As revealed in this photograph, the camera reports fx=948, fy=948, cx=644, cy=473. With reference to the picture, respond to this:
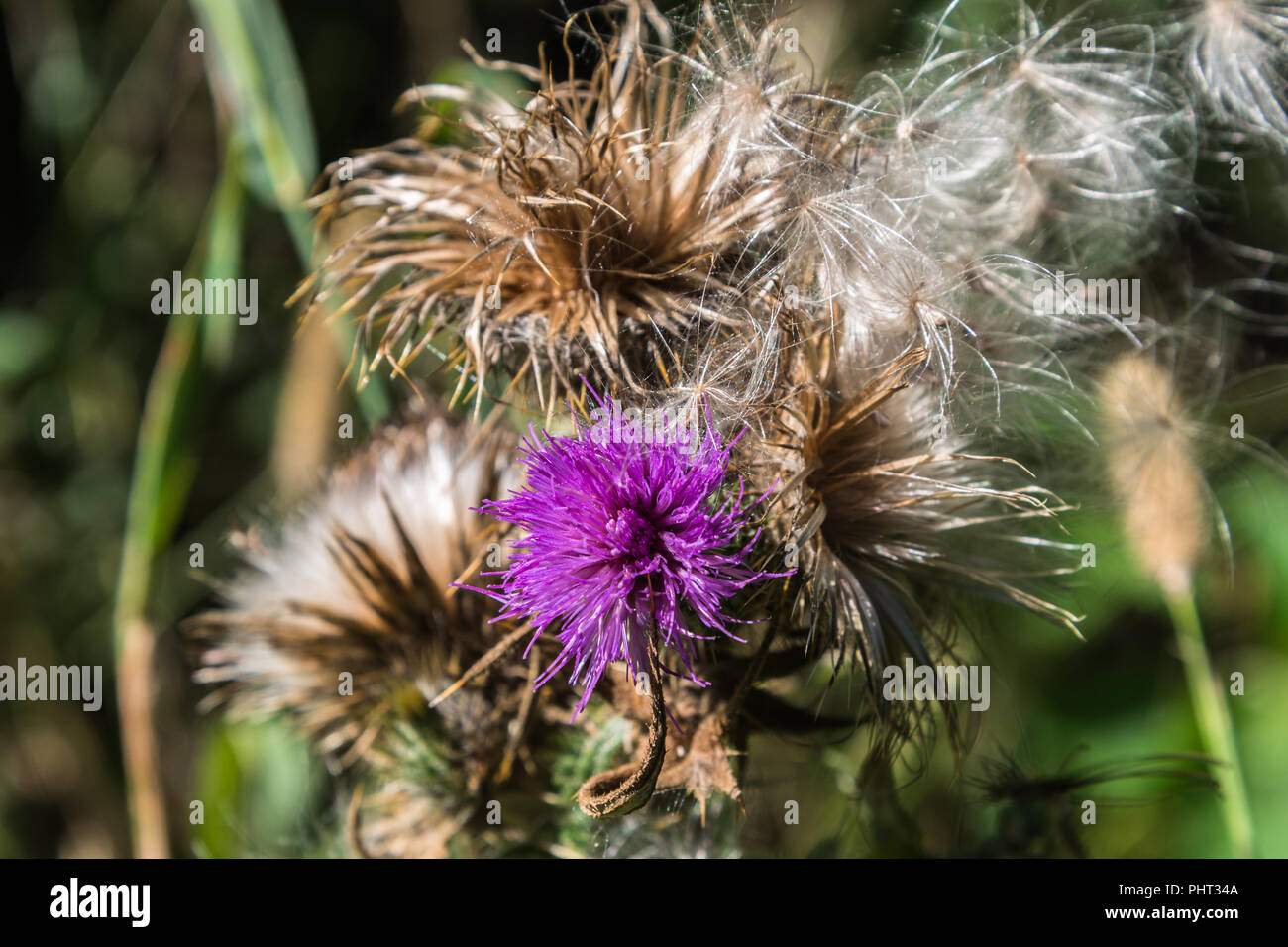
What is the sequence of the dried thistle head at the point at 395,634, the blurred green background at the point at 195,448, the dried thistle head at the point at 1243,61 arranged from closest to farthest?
the dried thistle head at the point at 395,634, the dried thistle head at the point at 1243,61, the blurred green background at the point at 195,448

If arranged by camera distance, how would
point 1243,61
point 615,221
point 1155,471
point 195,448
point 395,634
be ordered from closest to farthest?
point 615,221
point 395,634
point 1243,61
point 1155,471
point 195,448

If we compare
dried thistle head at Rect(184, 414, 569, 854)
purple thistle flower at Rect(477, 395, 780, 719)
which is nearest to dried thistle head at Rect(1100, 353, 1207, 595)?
purple thistle flower at Rect(477, 395, 780, 719)

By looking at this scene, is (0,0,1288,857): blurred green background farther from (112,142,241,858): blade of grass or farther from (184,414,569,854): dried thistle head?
(184,414,569,854): dried thistle head

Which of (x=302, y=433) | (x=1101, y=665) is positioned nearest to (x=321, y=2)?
(x=302, y=433)

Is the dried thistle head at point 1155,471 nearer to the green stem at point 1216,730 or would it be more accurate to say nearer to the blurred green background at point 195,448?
the green stem at point 1216,730

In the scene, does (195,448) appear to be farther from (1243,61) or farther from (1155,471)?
(1243,61)

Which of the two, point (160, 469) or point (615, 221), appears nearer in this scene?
point (615, 221)

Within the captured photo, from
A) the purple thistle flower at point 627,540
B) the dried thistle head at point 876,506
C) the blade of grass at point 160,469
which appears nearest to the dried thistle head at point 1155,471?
the dried thistle head at point 876,506

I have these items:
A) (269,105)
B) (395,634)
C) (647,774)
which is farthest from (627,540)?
(269,105)
